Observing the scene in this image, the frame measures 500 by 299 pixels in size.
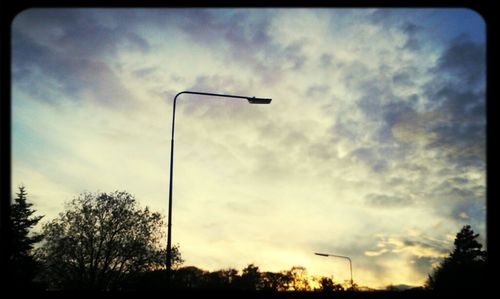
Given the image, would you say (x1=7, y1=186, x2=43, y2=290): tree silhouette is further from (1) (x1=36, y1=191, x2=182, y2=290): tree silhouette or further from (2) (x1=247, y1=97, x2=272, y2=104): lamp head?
(2) (x1=247, y1=97, x2=272, y2=104): lamp head

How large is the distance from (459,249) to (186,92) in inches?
2722

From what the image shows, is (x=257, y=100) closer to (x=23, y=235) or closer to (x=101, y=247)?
(x=101, y=247)

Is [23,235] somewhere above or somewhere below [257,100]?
below

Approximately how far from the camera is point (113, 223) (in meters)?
40.0

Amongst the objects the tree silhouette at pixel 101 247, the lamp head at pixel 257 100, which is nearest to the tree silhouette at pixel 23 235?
the tree silhouette at pixel 101 247

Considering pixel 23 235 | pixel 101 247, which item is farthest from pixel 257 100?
pixel 23 235

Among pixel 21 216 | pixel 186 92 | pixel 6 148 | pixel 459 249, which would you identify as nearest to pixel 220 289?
pixel 6 148

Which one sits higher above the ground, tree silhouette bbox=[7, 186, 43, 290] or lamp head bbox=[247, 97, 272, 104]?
lamp head bbox=[247, 97, 272, 104]

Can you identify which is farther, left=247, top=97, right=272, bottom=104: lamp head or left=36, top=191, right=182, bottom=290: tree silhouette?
left=36, top=191, right=182, bottom=290: tree silhouette

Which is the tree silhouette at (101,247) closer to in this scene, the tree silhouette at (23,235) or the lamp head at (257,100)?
the tree silhouette at (23,235)

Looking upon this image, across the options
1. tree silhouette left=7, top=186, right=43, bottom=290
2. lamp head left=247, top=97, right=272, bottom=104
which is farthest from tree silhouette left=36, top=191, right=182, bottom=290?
lamp head left=247, top=97, right=272, bottom=104

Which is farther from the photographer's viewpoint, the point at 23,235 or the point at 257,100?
the point at 23,235

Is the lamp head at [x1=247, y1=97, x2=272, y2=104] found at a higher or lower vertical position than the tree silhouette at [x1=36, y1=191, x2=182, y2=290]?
higher
